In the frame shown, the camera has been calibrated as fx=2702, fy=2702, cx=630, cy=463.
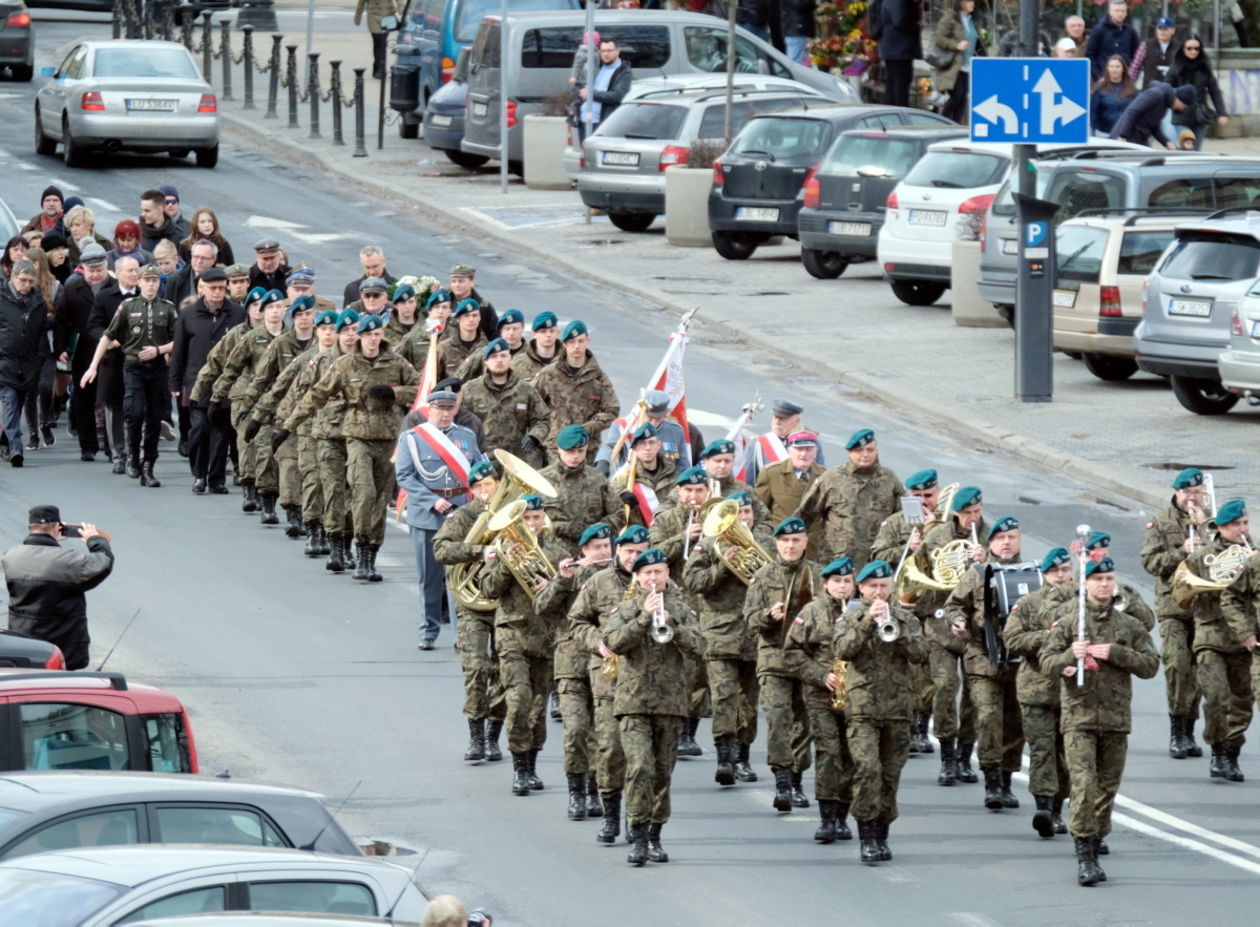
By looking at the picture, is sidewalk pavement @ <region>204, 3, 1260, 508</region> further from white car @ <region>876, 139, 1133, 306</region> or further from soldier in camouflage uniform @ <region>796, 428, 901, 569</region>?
soldier in camouflage uniform @ <region>796, 428, 901, 569</region>

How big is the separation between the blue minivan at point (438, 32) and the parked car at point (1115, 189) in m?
12.2

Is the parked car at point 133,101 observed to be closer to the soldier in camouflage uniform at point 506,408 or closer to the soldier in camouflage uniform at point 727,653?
the soldier in camouflage uniform at point 506,408

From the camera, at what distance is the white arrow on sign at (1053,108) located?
23.4 m

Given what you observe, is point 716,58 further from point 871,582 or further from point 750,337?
point 871,582

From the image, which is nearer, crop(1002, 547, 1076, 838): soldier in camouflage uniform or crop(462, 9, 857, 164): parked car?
crop(1002, 547, 1076, 838): soldier in camouflage uniform

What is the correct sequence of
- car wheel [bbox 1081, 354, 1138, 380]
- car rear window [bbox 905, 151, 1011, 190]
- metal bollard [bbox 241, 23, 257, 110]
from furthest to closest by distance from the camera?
metal bollard [bbox 241, 23, 257, 110] → car rear window [bbox 905, 151, 1011, 190] → car wheel [bbox 1081, 354, 1138, 380]

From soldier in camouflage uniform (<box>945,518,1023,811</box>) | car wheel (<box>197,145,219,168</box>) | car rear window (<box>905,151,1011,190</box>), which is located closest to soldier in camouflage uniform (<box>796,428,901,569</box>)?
soldier in camouflage uniform (<box>945,518,1023,811</box>)

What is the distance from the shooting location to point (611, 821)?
42.4 feet

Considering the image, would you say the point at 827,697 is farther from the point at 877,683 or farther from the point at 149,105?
the point at 149,105

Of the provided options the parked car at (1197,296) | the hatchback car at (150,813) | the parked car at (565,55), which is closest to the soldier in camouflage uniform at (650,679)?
the hatchback car at (150,813)

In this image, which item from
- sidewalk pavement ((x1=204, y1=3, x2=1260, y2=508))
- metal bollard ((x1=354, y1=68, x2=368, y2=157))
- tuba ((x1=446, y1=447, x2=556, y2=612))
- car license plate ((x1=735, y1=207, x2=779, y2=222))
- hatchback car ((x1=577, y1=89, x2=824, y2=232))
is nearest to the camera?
tuba ((x1=446, y1=447, x2=556, y2=612))

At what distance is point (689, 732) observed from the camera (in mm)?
14789

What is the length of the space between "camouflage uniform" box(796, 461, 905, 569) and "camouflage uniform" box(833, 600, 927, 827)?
2323 mm

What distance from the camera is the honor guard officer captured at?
20.8 m
